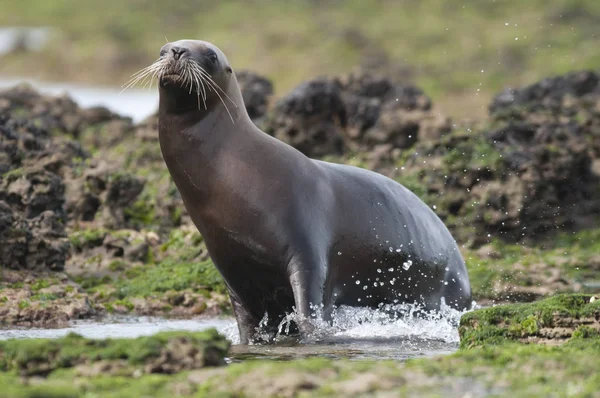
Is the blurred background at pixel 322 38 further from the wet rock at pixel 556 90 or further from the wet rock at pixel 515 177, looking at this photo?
the wet rock at pixel 515 177

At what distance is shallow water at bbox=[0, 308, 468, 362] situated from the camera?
953 centimetres

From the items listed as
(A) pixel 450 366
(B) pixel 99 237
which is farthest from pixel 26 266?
(A) pixel 450 366

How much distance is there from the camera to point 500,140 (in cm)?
2111

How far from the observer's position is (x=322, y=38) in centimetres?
8781

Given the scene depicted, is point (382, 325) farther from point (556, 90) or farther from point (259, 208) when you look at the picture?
point (556, 90)

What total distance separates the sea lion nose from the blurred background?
47827mm

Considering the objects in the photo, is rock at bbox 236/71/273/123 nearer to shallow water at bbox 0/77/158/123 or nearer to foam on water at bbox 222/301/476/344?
foam on water at bbox 222/301/476/344

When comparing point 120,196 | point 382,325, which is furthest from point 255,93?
point 382,325

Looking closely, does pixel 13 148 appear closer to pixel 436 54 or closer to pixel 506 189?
pixel 506 189

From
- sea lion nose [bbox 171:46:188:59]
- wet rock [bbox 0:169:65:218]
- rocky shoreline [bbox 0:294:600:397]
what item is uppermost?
sea lion nose [bbox 171:46:188:59]

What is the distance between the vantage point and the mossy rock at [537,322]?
901cm

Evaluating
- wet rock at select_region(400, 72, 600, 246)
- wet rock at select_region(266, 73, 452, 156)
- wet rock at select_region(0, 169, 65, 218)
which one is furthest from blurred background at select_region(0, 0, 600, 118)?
wet rock at select_region(0, 169, 65, 218)

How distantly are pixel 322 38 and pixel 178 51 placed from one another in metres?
78.0

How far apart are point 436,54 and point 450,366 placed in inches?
3057
